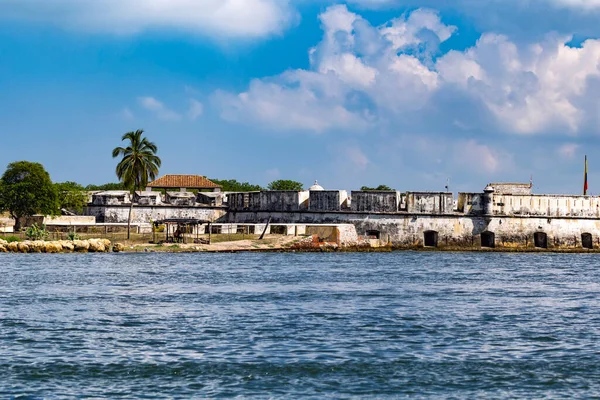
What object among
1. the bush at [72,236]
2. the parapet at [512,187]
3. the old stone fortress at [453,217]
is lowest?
the bush at [72,236]

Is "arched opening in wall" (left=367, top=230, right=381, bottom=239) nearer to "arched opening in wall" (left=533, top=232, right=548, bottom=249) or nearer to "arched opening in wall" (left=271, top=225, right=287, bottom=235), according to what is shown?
"arched opening in wall" (left=271, top=225, right=287, bottom=235)

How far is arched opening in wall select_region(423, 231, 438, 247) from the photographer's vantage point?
45.1m

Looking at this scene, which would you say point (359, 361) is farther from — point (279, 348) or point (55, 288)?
point (55, 288)

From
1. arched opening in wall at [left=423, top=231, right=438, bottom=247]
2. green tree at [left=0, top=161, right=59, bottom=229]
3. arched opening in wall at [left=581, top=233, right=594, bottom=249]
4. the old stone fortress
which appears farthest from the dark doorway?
green tree at [left=0, top=161, right=59, bottom=229]

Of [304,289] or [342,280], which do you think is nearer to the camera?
[304,289]

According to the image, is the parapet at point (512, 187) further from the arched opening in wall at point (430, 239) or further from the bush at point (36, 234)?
the bush at point (36, 234)

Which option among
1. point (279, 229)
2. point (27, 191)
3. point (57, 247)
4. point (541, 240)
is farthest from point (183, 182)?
point (541, 240)

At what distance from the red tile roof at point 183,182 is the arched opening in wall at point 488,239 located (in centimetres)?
1906

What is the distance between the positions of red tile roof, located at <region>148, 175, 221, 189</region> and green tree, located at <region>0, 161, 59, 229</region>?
30.5ft

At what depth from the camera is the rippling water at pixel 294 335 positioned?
10430 mm

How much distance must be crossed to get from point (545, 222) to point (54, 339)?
1408 inches

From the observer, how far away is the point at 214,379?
10672mm

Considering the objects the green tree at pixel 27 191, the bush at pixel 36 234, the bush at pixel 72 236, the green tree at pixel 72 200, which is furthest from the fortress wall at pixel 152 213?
the bush at pixel 36 234

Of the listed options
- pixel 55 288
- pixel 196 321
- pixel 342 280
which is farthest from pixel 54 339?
pixel 342 280
